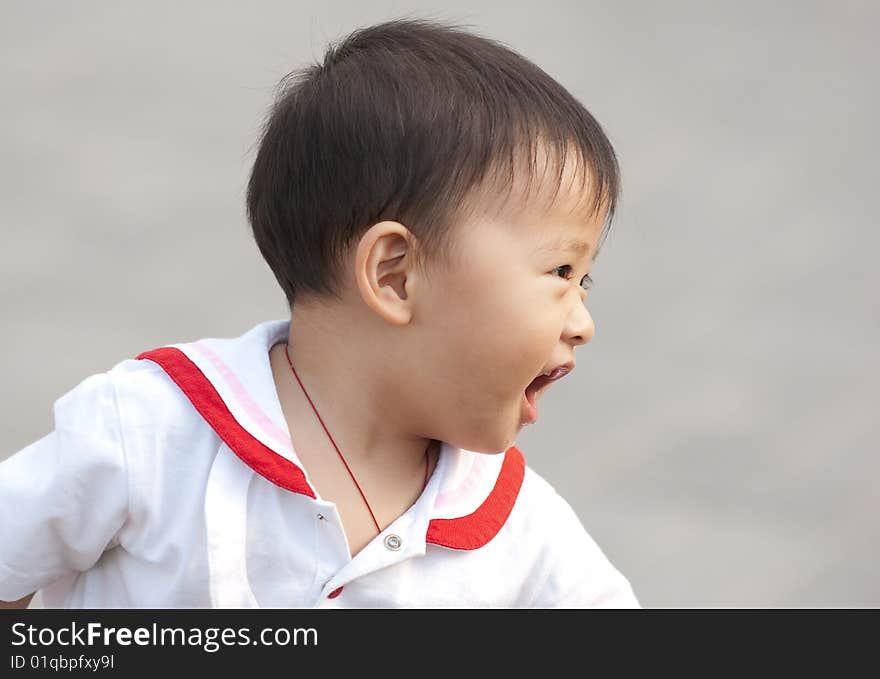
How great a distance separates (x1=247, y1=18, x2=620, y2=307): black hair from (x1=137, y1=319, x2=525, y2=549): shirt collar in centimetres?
6

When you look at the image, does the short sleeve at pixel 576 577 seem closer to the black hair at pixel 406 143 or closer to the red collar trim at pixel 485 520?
the red collar trim at pixel 485 520

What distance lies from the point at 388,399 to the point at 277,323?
0.10m

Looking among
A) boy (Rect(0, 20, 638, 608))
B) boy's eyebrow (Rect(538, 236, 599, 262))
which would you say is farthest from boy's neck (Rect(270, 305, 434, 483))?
boy's eyebrow (Rect(538, 236, 599, 262))

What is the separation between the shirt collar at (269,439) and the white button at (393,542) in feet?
0.07

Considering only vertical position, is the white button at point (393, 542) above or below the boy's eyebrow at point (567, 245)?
below

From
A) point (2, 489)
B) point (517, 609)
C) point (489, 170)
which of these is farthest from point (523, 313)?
point (2, 489)

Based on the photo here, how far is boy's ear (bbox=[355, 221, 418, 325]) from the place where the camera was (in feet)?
2.67

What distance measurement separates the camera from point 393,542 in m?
0.84

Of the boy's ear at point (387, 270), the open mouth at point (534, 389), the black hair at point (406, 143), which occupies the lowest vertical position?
the open mouth at point (534, 389)

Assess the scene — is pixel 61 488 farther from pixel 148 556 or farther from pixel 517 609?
pixel 517 609

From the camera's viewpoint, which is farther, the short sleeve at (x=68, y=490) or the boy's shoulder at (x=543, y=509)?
the boy's shoulder at (x=543, y=509)

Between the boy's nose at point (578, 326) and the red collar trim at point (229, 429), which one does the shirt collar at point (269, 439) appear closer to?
the red collar trim at point (229, 429)

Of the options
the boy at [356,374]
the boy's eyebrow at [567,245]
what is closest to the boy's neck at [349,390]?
the boy at [356,374]

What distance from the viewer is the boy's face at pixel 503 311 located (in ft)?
2.68
